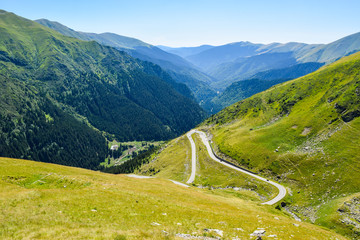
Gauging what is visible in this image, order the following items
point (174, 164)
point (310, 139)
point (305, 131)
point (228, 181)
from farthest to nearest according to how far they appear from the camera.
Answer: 1. point (174, 164)
2. point (305, 131)
3. point (310, 139)
4. point (228, 181)

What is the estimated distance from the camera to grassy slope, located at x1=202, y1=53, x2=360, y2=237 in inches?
3337

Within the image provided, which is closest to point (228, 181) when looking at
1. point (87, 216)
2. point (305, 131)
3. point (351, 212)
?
point (351, 212)

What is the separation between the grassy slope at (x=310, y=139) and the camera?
8475 centimetres

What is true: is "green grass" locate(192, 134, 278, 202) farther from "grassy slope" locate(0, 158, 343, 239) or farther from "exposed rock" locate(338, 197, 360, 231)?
"grassy slope" locate(0, 158, 343, 239)

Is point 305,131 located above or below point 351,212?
above

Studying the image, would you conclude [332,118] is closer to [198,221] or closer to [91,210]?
[198,221]

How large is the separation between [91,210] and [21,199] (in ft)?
33.2

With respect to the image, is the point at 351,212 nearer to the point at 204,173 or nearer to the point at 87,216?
the point at 204,173

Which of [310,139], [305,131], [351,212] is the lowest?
[351,212]

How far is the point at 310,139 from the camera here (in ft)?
369

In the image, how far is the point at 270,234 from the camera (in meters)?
29.1

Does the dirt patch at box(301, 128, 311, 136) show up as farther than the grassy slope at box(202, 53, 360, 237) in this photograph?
Yes

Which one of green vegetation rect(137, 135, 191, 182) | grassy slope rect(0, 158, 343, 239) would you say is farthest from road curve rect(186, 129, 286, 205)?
grassy slope rect(0, 158, 343, 239)

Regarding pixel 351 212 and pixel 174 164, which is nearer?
pixel 351 212
